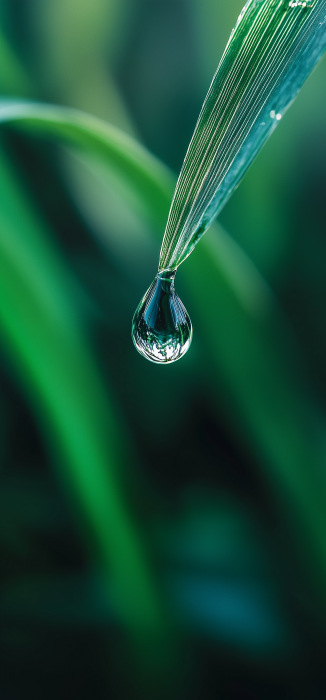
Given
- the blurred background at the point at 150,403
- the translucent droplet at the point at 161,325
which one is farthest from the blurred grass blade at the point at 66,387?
the translucent droplet at the point at 161,325

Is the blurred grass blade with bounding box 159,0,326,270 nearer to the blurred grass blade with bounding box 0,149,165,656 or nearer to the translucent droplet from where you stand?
the translucent droplet

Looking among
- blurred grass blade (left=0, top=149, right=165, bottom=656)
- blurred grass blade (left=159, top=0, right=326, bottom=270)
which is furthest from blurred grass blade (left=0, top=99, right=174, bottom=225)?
blurred grass blade (left=159, top=0, right=326, bottom=270)

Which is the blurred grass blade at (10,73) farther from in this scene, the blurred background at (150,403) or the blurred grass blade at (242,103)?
the blurred grass blade at (242,103)

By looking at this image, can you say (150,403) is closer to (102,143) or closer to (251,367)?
(251,367)

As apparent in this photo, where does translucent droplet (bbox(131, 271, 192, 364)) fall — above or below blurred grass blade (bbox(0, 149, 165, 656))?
below

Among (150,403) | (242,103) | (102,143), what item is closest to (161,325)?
(242,103)

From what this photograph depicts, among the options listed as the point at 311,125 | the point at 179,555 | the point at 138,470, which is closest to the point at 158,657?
the point at 179,555
